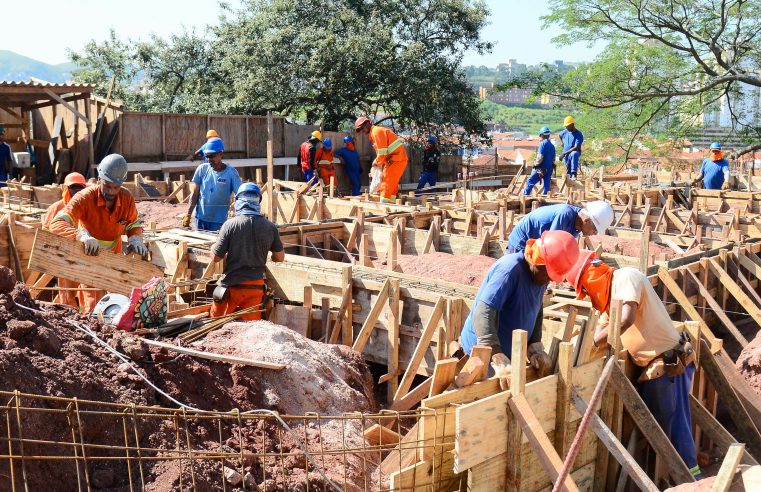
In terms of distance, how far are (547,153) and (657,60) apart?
1246 cm

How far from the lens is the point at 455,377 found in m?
5.01

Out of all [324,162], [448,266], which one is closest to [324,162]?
[324,162]

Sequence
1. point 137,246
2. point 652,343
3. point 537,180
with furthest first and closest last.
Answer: point 537,180
point 137,246
point 652,343

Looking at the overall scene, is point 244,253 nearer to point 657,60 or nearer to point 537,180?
point 537,180

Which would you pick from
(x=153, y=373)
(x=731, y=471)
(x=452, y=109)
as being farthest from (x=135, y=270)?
(x=452, y=109)

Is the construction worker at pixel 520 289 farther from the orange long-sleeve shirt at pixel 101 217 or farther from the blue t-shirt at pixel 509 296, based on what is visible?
the orange long-sleeve shirt at pixel 101 217

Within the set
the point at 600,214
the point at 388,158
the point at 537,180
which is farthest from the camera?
the point at 537,180

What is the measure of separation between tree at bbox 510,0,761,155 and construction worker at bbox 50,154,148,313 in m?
22.7

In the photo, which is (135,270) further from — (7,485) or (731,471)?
(731,471)

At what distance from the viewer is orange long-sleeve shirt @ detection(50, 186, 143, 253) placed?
7566 millimetres

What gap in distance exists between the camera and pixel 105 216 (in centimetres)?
776

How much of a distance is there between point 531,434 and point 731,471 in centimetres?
105

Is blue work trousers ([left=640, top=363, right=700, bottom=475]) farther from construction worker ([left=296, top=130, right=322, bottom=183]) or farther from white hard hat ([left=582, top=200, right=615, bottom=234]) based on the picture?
construction worker ([left=296, top=130, right=322, bottom=183])

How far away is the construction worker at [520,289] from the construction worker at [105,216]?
11.6ft
